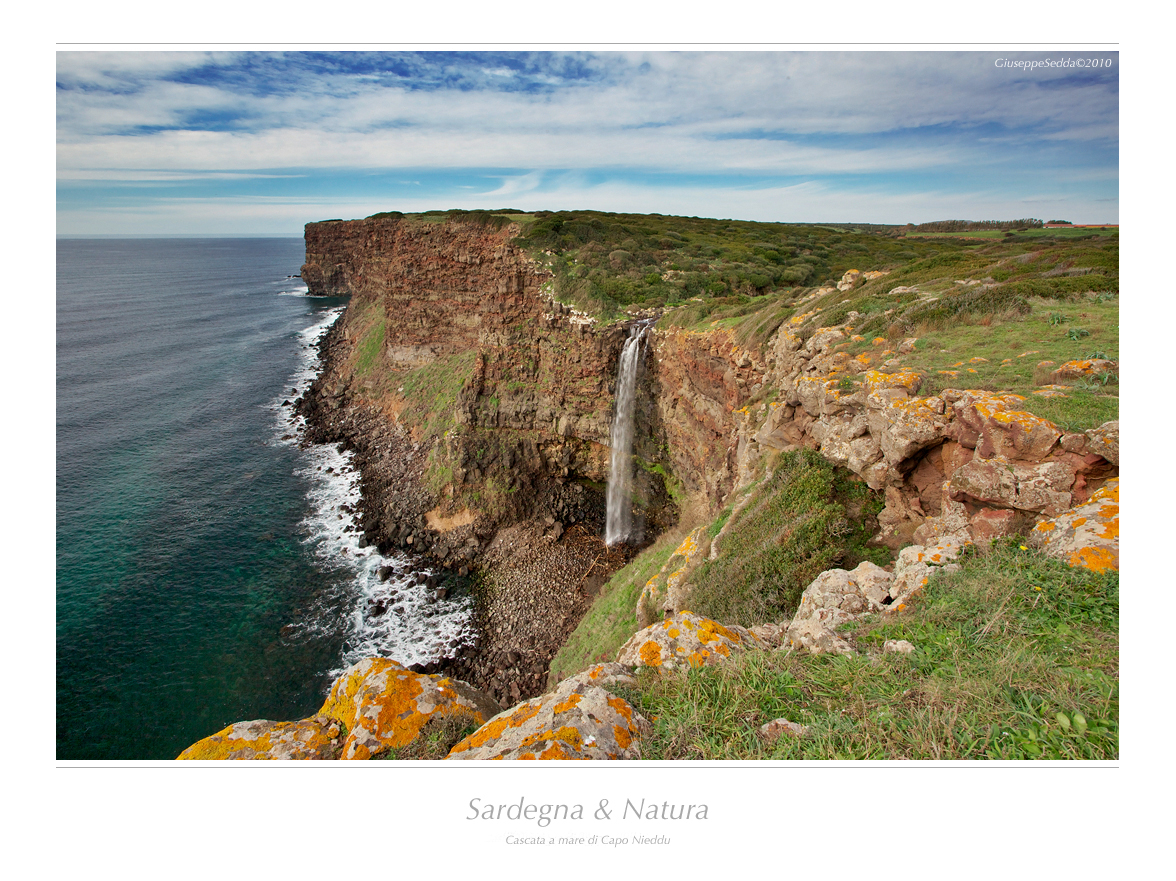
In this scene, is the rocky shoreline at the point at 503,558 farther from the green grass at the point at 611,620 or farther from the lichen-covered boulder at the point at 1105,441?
the lichen-covered boulder at the point at 1105,441

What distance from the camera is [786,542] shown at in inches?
376

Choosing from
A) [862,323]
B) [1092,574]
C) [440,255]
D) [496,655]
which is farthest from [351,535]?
[1092,574]

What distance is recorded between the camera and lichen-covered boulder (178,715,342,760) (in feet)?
17.0

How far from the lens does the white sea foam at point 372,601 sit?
66.7 feet

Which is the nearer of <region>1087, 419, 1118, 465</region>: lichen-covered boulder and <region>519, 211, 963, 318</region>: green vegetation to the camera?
<region>1087, 419, 1118, 465</region>: lichen-covered boulder

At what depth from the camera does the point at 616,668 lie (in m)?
4.66

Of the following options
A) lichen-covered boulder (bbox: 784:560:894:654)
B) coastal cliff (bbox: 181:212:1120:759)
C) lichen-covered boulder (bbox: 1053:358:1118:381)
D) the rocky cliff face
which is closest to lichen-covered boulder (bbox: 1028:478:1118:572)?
coastal cliff (bbox: 181:212:1120:759)

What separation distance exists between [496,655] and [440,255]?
1097 inches

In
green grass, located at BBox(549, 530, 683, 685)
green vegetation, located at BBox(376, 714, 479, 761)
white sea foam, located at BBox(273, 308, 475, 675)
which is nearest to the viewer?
green vegetation, located at BBox(376, 714, 479, 761)

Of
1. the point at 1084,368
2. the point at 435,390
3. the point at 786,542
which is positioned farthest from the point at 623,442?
the point at 1084,368

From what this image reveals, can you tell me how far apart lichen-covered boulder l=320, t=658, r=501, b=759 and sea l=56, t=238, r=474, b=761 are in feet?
10.8

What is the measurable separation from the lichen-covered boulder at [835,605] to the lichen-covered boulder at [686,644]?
0.49 m

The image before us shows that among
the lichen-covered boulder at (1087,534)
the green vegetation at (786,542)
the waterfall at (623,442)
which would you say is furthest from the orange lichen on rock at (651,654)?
the waterfall at (623,442)

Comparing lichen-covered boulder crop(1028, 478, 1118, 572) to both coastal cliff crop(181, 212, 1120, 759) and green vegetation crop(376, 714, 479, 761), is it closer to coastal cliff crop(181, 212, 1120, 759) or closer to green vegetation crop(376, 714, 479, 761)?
coastal cliff crop(181, 212, 1120, 759)
